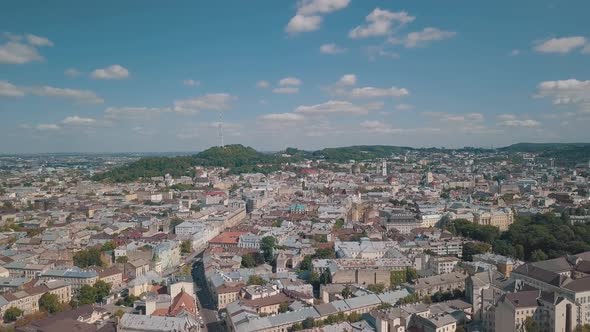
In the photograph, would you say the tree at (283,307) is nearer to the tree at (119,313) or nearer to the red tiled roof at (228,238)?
the tree at (119,313)

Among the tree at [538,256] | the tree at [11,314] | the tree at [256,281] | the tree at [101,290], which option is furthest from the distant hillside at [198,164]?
the tree at [538,256]

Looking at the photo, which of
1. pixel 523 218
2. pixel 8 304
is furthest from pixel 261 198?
pixel 8 304

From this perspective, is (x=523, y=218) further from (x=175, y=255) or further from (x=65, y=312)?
(x=65, y=312)

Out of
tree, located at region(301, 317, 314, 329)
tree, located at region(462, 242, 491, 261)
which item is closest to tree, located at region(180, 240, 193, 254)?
tree, located at region(301, 317, 314, 329)

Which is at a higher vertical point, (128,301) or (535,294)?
(535,294)

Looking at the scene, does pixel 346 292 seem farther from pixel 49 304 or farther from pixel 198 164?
pixel 198 164

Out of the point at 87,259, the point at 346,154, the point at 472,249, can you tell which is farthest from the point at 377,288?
the point at 346,154
